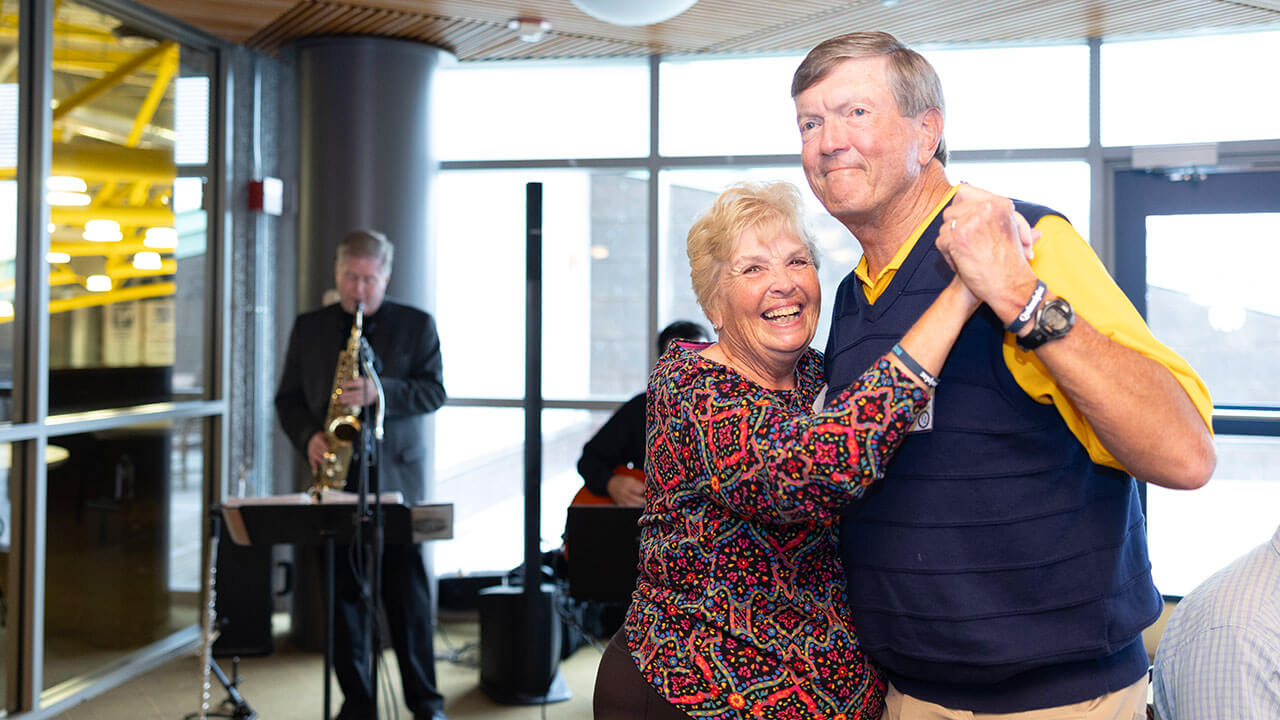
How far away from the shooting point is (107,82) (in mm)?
4422

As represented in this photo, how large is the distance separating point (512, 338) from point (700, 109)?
63.6 inches

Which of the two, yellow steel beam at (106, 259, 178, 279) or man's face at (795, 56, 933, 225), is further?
yellow steel beam at (106, 259, 178, 279)

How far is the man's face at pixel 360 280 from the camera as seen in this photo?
161 inches

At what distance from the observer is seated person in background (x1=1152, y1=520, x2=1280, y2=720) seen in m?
1.38

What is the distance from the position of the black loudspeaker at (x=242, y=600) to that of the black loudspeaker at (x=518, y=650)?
38.0 inches

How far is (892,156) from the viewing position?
4.73 ft

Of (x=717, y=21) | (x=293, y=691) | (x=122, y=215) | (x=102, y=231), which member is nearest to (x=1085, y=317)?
(x=717, y=21)

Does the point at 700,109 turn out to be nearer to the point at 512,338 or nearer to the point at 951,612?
the point at 512,338

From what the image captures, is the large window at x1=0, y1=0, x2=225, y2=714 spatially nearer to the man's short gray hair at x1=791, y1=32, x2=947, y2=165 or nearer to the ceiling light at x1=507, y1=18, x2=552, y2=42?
the ceiling light at x1=507, y1=18, x2=552, y2=42

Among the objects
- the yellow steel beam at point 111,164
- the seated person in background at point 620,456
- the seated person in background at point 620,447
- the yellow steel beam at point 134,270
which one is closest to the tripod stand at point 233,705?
the seated person in background at point 620,456

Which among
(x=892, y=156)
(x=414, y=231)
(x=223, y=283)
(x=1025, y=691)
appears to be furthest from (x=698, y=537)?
(x=223, y=283)

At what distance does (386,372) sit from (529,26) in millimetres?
1725

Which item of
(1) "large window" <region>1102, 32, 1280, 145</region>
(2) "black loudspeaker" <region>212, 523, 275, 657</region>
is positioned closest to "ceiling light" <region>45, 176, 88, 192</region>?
(2) "black loudspeaker" <region>212, 523, 275, 657</region>

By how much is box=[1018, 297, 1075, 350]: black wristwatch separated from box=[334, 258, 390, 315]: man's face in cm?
326
